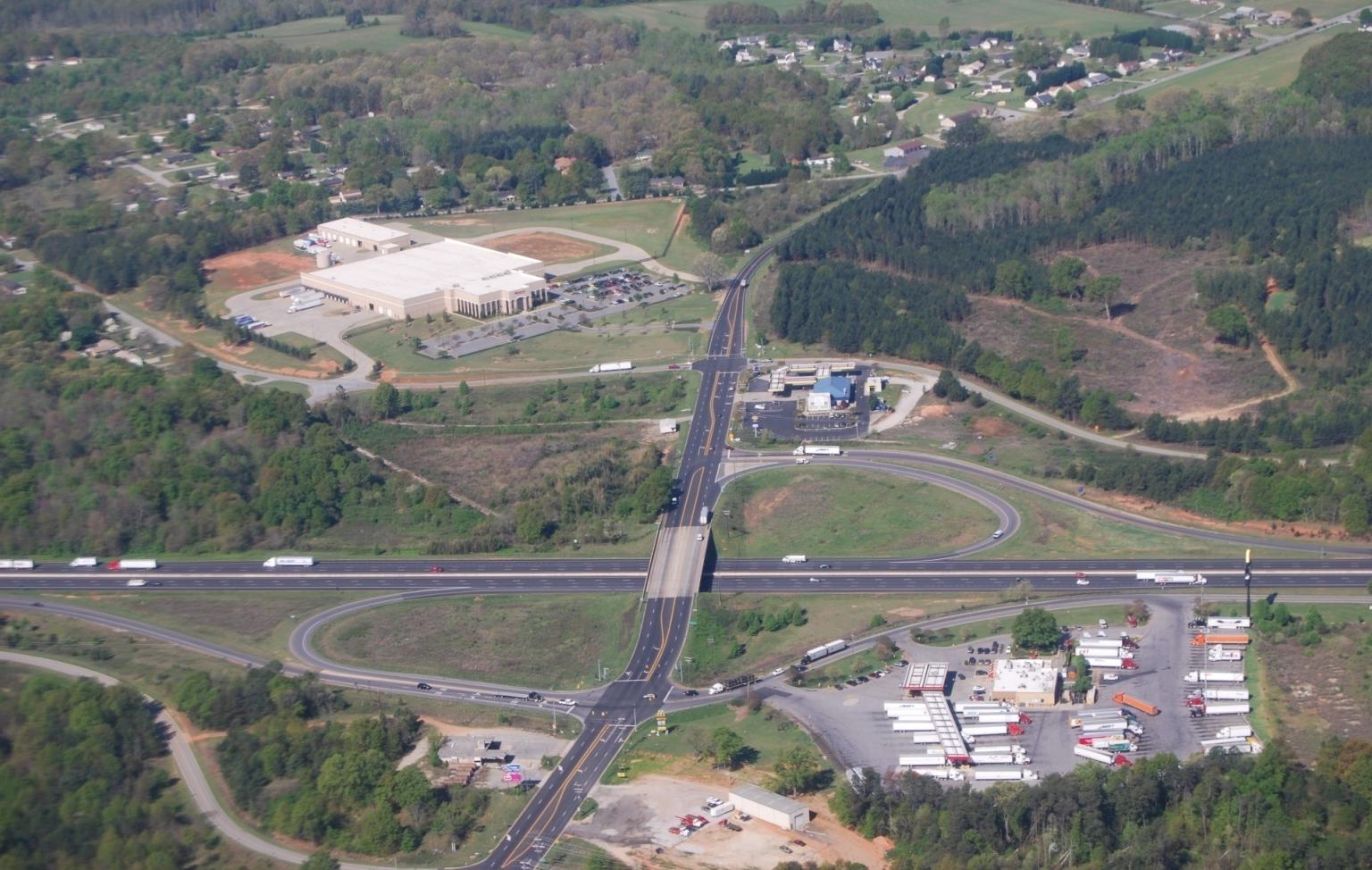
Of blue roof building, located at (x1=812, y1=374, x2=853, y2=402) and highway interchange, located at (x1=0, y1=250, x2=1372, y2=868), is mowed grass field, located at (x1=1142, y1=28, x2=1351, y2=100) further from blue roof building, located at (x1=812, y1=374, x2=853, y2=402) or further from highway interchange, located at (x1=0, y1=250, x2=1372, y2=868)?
highway interchange, located at (x1=0, y1=250, x2=1372, y2=868)

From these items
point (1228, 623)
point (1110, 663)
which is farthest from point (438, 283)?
point (1228, 623)

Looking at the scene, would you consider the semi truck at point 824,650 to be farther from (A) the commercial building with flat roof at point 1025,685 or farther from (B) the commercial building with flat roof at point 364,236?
A: (B) the commercial building with flat roof at point 364,236

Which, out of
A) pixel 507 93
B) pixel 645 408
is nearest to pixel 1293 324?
pixel 645 408

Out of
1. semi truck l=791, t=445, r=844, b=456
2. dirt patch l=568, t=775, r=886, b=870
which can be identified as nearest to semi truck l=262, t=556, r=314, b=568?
semi truck l=791, t=445, r=844, b=456

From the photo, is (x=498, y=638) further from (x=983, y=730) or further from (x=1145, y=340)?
(x=1145, y=340)

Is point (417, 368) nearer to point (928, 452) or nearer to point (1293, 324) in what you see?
point (928, 452)

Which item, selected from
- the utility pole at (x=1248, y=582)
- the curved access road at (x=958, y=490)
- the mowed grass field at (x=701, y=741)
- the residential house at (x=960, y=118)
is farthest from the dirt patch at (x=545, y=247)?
the mowed grass field at (x=701, y=741)

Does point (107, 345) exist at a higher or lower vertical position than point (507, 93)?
lower
